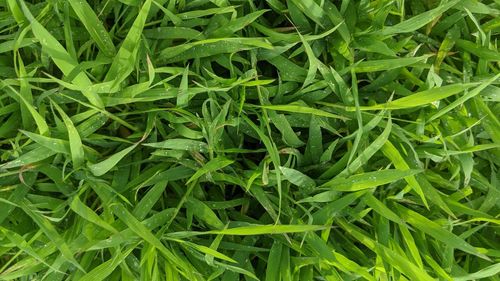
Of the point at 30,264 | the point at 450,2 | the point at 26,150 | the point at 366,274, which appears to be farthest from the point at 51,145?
the point at 450,2

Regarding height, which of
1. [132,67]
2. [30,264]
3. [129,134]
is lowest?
[30,264]

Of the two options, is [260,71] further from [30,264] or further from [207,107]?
[30,264]

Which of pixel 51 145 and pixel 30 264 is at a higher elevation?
pixel 51 145

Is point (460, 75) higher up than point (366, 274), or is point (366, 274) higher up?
point (460, 75)

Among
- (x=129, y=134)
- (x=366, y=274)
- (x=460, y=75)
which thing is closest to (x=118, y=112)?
(x=129, y=134)

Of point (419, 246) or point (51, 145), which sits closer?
point (51, 145)

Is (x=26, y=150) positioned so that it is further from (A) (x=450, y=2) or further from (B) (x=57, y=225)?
(A) (x=450, y=2)
